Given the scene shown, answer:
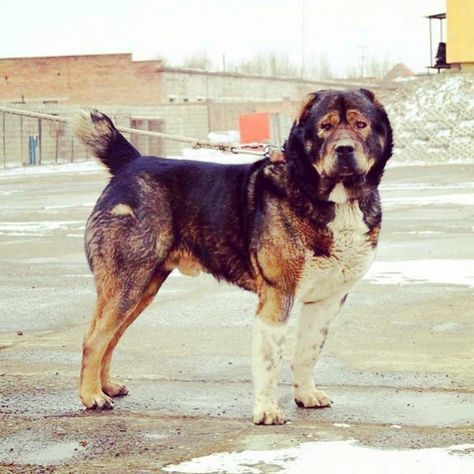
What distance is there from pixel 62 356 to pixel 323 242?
2536mm

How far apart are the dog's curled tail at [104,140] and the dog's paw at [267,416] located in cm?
163

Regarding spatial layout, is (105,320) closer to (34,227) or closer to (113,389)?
(113,389)

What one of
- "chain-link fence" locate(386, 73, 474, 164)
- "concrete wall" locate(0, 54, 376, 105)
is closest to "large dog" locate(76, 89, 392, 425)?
"chain-link fence" locate(386, 73, 474, 164)

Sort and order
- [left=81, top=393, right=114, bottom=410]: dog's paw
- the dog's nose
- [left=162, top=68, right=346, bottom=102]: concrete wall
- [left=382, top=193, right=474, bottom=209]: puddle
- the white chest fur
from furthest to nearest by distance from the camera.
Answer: [left=162, top=68, right=346, bottom=102]: concrete wall, [left=382, top=193, right=474, bottom=209]: puddle, [left=81, top=393, right=114, bottom=410]: dog's paw, the white chest fur, the dog's nose

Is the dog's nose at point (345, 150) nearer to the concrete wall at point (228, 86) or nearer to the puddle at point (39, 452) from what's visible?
the puddle at point (39, 452)

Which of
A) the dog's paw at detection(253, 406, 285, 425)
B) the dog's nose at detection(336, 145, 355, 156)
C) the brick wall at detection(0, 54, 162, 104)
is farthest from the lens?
the brick wall at detection(0, 54, 162, 104)

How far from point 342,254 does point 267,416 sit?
0.87 meters

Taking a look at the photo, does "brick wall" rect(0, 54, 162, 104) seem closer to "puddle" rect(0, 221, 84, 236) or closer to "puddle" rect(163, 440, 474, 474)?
"puddle" rect(0, 221, 84, 236)

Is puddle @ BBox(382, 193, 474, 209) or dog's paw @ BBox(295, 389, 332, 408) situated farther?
puddle @ BBox(382, 193, 474, 209)

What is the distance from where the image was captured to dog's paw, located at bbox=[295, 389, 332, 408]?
6.20m

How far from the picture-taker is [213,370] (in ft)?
23.5

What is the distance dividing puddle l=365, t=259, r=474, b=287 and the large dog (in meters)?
Answer: 4.49

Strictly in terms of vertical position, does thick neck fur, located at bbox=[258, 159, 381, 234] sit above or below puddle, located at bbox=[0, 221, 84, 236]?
above

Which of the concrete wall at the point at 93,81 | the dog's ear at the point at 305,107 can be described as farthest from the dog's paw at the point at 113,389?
the concrete wall at the point at 93,81
